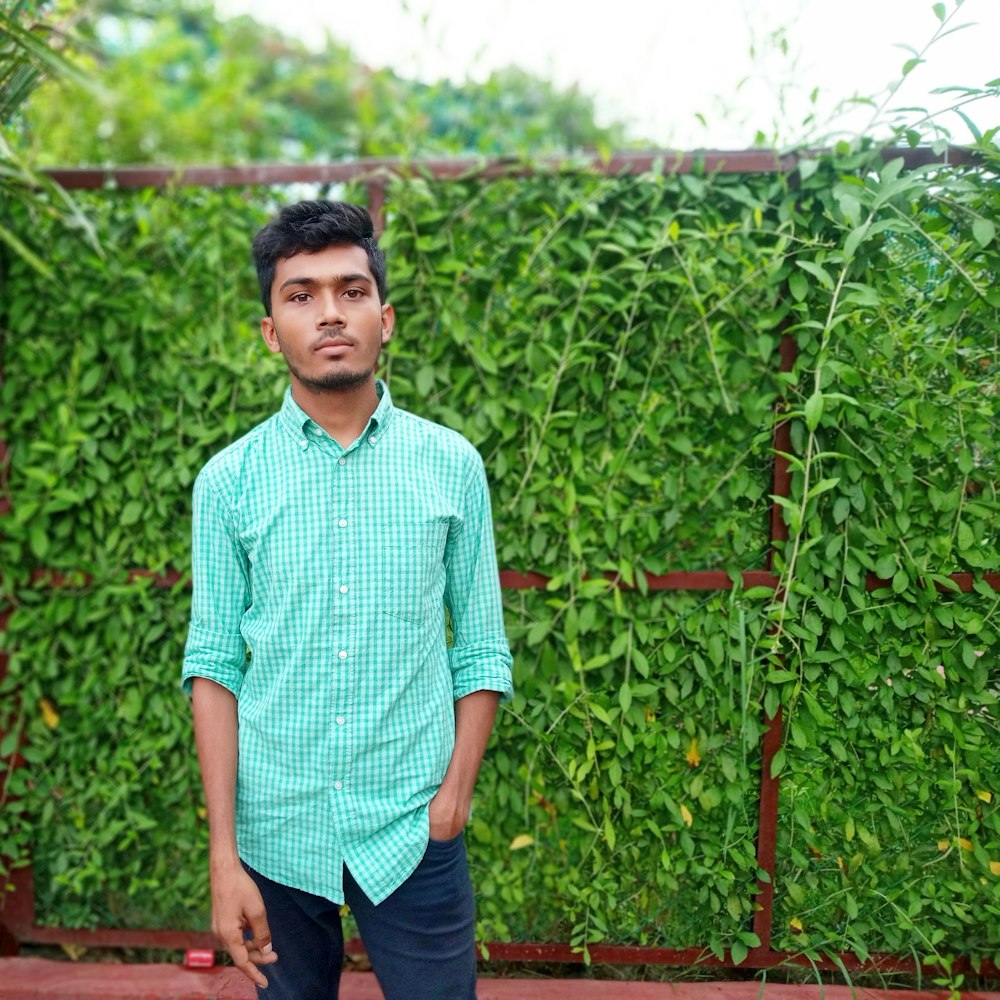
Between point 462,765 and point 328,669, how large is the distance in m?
0.33

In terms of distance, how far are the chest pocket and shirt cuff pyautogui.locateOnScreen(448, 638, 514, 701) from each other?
0.14 m

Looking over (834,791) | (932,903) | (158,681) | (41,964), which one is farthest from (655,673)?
(41,964)

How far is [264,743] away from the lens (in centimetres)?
153

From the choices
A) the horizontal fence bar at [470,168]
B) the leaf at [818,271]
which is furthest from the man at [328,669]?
the leaf at [818,271]

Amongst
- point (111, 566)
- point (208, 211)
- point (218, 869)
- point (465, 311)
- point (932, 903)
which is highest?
point (208, 211)

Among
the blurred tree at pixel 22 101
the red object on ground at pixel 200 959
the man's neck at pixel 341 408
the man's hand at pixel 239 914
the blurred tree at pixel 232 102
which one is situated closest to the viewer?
the man's hand at pixel 239 914

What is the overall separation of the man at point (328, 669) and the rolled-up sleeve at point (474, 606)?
2 centimetres

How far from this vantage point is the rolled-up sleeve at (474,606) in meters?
1.60

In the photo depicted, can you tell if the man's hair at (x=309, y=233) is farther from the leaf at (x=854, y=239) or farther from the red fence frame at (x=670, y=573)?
the leaf at (x=854, y=239)

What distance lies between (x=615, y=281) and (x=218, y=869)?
1.67 meters

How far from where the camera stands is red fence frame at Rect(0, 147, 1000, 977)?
2.15m

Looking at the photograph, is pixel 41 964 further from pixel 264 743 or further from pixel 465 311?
pixel 465 311

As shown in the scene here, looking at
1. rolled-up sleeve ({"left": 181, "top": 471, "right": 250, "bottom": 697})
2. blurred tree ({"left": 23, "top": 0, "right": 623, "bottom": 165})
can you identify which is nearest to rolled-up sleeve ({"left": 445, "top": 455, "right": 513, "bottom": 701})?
rolled-up sleeve ({"left": 181, "top": 471, "right": 250, "bottom": 697})

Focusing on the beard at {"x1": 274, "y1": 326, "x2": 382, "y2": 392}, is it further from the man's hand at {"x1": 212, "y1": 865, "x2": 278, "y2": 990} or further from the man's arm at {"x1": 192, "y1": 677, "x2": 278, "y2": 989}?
the man's hand at {"x1": 212, "y1": 865, "x2": 278, "y2": 990}
